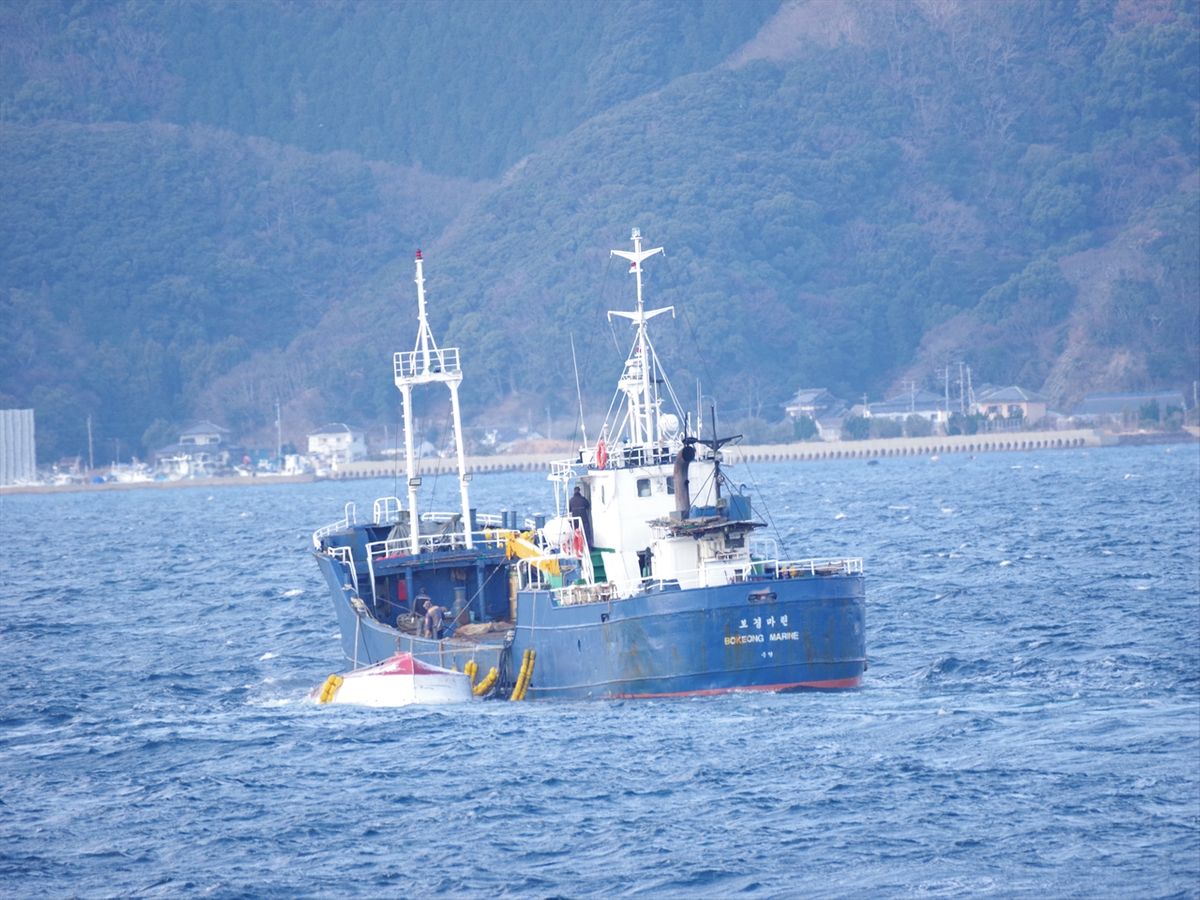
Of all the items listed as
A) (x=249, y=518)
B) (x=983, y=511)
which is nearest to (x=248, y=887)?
(x=983, y=511)

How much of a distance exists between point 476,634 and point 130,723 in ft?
30.2

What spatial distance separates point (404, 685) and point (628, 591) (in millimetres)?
5838

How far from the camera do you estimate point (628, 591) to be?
41.4m

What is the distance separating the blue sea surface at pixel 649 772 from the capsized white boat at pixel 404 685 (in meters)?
1.07

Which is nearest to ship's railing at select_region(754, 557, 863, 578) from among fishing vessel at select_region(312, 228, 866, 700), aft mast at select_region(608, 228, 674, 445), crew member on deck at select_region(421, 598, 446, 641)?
fishing vessel at select_region(312, 228, 866, 700)

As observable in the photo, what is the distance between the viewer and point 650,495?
145 feet

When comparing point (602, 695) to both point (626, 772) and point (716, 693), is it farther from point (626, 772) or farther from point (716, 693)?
point (626, 772)

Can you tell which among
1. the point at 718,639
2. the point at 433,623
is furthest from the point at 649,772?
the point at 433,623

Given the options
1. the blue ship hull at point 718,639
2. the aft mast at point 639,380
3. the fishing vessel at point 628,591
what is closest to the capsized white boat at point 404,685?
the fishing vessel at point 628,591

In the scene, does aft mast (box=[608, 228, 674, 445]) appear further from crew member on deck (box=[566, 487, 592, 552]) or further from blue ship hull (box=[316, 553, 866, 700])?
blue ship hull (box=[316, 553, 866, 700])

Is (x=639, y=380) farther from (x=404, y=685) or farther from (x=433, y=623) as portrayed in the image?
(x=404, y=685)

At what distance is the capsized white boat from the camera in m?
43.3

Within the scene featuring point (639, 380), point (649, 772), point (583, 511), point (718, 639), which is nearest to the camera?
point (649, 772)

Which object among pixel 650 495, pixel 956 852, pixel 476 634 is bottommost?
pixel 956 852
